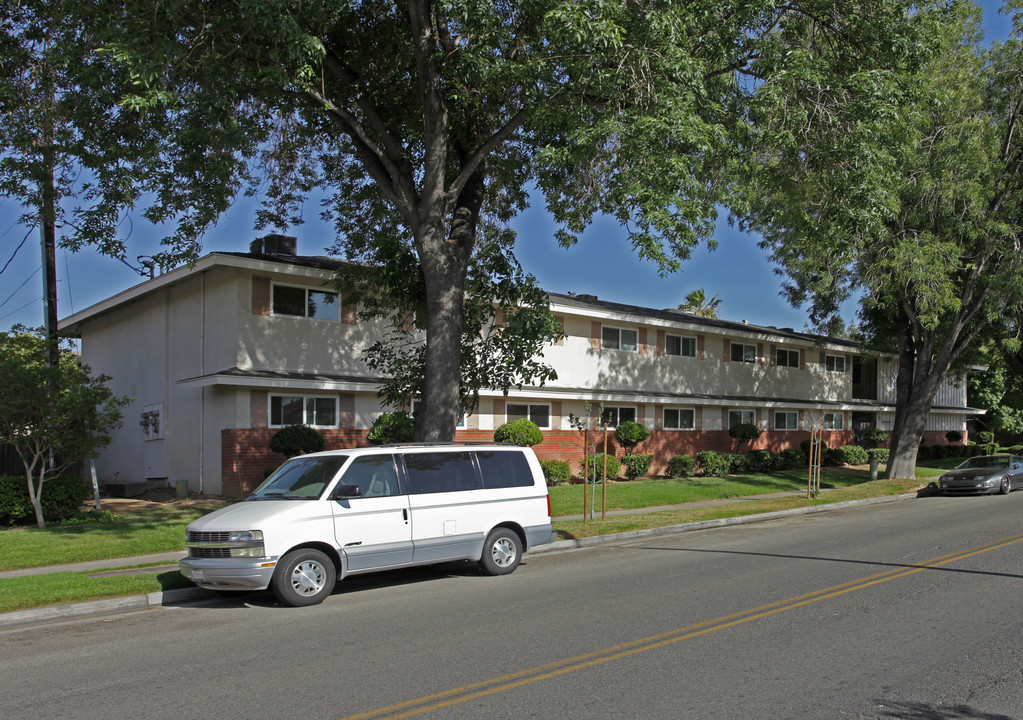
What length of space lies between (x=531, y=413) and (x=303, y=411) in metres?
8.07

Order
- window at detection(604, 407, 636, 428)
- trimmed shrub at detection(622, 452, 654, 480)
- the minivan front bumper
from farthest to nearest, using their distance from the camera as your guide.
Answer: window at detection(604, 407, 636, 428)
trimmed shrub at detection(622, 452, 654, 480)
the minivan front bumper

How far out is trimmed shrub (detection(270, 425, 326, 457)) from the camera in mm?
19109

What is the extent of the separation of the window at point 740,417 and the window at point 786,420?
1.89m

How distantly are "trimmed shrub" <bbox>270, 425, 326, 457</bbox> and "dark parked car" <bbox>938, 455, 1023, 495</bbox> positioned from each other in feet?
61.3

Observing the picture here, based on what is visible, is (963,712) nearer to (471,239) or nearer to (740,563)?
(740,563)

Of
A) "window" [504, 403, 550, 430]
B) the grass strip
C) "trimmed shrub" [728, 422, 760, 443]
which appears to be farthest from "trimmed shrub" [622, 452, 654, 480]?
the grass strip

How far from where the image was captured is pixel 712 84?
1480 centimetres

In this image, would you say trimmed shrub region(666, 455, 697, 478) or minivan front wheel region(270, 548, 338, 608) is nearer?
minivan front wheel region(270, 548, 338, 608)

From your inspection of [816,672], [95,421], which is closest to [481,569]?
[816,672]

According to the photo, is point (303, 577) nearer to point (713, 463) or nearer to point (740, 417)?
point (713, 463)

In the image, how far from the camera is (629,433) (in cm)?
2717

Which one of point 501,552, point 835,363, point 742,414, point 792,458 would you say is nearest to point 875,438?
point 835,363

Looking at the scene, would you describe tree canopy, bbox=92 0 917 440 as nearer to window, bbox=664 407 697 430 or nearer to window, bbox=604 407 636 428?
window, bbox=604 407 636 428

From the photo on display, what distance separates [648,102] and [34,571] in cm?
1149
